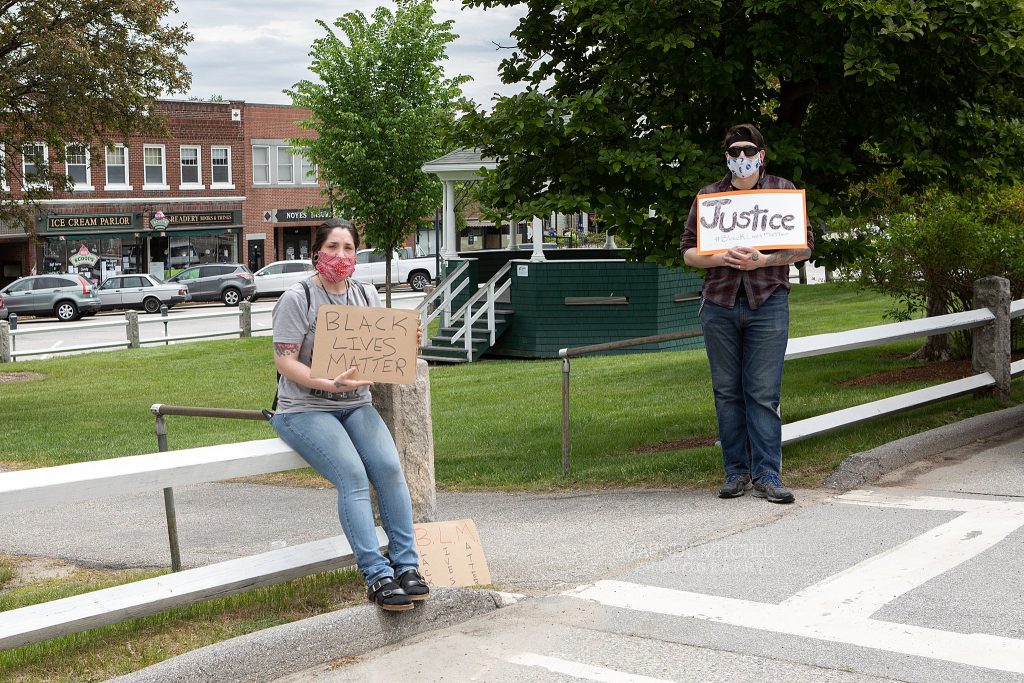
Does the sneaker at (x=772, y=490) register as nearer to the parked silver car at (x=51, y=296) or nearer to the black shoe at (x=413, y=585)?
the black shoe at (x=413, y=585)

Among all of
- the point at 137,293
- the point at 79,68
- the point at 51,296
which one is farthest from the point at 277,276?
the point at 79,68

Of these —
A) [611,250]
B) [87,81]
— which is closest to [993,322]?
[87,81]

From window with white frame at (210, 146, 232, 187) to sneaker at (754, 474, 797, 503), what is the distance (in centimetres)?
4659

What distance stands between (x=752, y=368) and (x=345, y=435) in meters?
2.70

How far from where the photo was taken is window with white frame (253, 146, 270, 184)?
52.6 meters

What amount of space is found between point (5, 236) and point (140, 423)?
3355 cm

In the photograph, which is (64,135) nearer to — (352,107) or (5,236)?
(352,107)

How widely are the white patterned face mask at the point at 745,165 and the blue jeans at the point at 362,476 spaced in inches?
107

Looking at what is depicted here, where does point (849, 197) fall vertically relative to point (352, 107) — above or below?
below

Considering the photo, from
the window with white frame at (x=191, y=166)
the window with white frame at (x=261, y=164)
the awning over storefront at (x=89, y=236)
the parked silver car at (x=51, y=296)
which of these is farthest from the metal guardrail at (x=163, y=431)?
the window with white frame at (x=261, y=164)

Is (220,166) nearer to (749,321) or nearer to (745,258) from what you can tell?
(749,321)

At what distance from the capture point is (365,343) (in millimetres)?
5137

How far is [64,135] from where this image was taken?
17203 millimetres

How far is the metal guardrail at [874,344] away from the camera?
7563 mm
